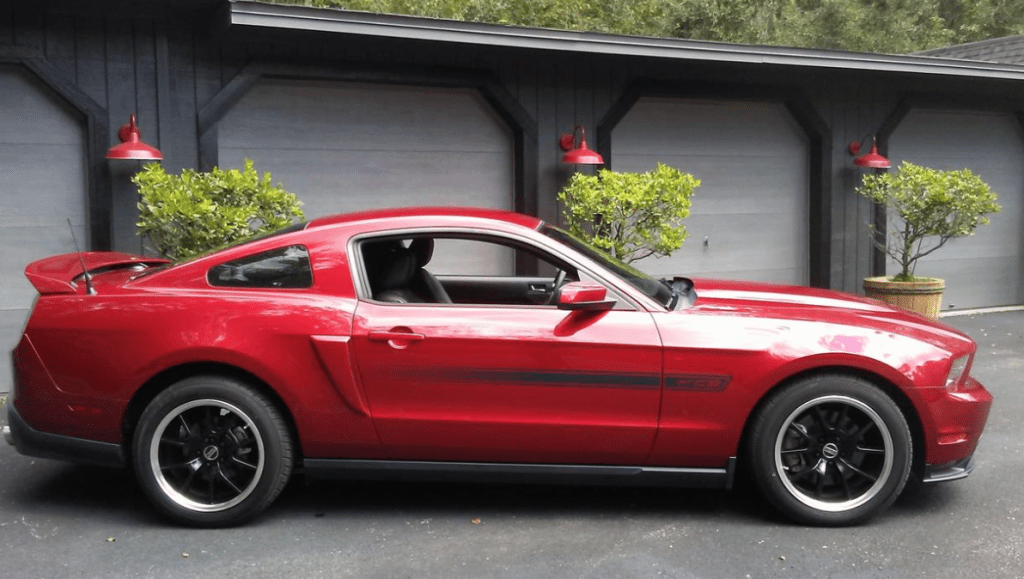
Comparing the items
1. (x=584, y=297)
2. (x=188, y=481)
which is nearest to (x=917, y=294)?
(x=584, y=297)

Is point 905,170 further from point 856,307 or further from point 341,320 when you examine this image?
point 341,320

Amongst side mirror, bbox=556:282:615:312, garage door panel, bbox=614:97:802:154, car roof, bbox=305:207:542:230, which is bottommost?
side mirror, bbox=556:282:615:312

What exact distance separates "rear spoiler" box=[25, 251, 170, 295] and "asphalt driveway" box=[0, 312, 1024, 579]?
3.67ft

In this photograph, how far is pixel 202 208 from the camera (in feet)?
24.3

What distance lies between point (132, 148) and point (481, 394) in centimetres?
483

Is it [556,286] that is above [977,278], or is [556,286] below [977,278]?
above

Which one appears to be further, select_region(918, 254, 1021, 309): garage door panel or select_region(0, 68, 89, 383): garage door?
select_region(918, 254, 1021, 309): garage door panel

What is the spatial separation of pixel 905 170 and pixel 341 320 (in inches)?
341

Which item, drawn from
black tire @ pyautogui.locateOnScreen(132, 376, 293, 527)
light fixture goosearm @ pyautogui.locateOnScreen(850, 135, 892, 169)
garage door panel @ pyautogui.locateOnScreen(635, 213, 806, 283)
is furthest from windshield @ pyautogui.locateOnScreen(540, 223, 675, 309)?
light fixture goosearm @ pyautogui.locateOnScreen(850, 135, 892, 169)

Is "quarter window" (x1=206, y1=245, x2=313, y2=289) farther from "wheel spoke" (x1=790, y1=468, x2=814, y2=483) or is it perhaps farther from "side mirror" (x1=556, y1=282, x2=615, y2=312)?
"wheel spoke" (x1=790, y1=468, x2=814, y2=483)

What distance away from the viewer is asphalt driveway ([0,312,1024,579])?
4000 millimetres

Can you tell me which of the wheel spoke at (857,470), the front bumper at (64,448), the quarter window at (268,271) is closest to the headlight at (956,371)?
the wheel spoke at (857,470)

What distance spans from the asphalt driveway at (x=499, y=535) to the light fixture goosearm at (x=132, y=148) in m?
3.21

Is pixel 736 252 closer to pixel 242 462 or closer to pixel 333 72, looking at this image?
pixel 333 72
